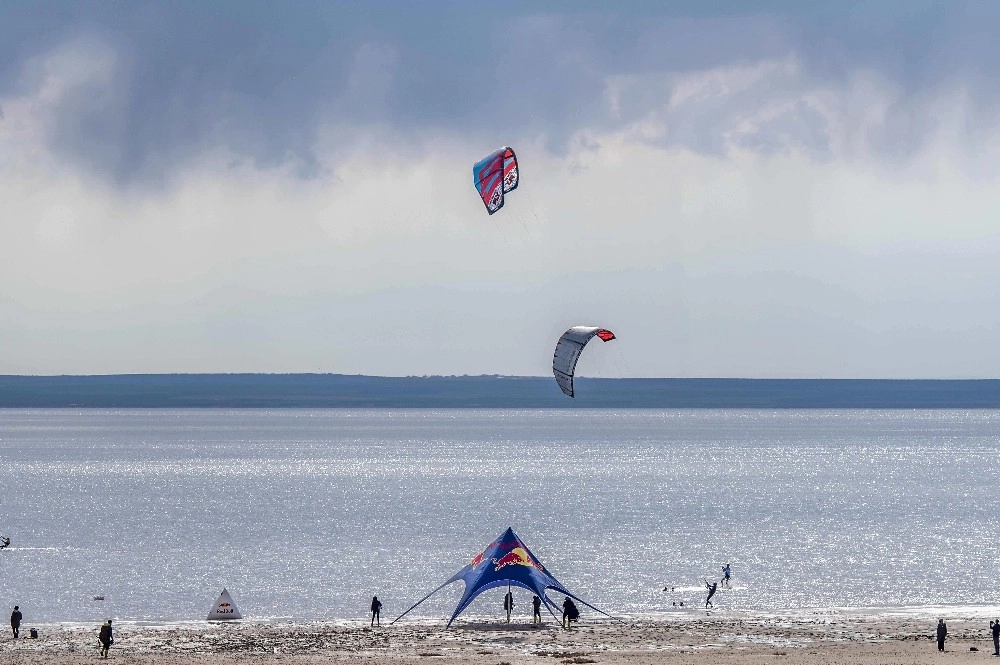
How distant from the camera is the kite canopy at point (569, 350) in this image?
39.7 meters

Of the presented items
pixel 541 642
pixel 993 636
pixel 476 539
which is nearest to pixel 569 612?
pixel 541 642

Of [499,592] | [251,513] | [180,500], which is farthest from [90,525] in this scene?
[499,592]

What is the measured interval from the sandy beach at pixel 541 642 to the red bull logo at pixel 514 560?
7.07ft

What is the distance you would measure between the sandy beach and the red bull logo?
2.16m

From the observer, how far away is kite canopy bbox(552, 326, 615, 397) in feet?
130

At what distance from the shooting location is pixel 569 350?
133 feet

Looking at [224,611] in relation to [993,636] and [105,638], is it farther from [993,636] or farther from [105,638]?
[993,636]

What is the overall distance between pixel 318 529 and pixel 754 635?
48.5 metres

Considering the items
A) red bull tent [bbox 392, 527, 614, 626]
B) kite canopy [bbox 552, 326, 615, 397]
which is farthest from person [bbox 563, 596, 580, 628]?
kite canopy [bbox 552, 326, 615, 397]

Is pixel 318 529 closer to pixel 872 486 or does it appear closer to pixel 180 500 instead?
pixel 180 500

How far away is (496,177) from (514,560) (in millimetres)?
11729

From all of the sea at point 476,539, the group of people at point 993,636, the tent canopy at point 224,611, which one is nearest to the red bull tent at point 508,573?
the sea at point 476,539

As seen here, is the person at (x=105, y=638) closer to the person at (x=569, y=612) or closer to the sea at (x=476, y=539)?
the sea at (x=476, y=539)

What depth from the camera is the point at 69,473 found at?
164 metres
